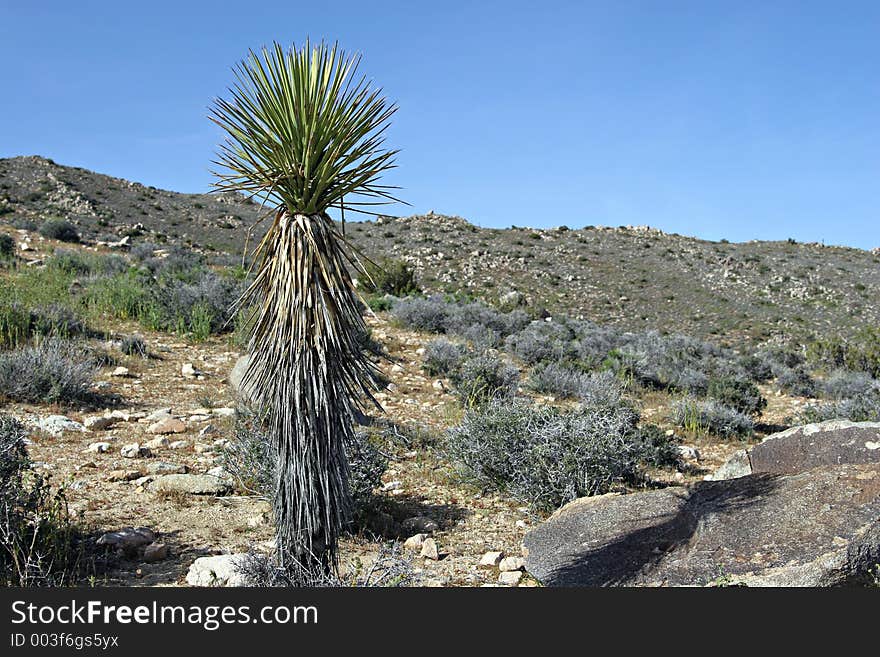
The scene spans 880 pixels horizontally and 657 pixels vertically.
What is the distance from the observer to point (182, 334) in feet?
37.6

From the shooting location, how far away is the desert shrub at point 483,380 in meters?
9.57

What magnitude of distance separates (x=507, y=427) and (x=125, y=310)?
872cm

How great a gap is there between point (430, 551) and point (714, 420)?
6512 mm

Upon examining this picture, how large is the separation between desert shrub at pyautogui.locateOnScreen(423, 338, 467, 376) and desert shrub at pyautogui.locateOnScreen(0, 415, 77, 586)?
7.15 metres

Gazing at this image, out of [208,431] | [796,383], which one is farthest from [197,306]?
[796,383]

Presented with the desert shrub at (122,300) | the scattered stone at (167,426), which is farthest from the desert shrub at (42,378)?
the desert shrub at (122,300)

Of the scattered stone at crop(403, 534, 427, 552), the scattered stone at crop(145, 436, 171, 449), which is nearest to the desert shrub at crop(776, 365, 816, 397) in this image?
the scattered stone at crop(403, 534, 427, 552)

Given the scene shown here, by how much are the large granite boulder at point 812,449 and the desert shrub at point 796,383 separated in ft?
26.5

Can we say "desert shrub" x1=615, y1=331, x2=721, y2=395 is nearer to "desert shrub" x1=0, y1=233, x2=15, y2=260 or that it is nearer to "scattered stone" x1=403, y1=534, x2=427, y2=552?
"scattered stone" x1=403, y1=534, x2=427, y2=552

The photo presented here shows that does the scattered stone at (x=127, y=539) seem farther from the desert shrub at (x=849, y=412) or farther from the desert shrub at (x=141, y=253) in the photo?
the desert shrub at (x=141, y=253)

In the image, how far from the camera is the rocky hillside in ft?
94.2

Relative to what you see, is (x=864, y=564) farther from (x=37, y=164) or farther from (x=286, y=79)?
(x=37, y=164)

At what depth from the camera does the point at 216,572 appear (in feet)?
13.4

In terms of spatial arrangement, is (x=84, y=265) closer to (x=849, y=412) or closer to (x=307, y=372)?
(x=307, y=372)
